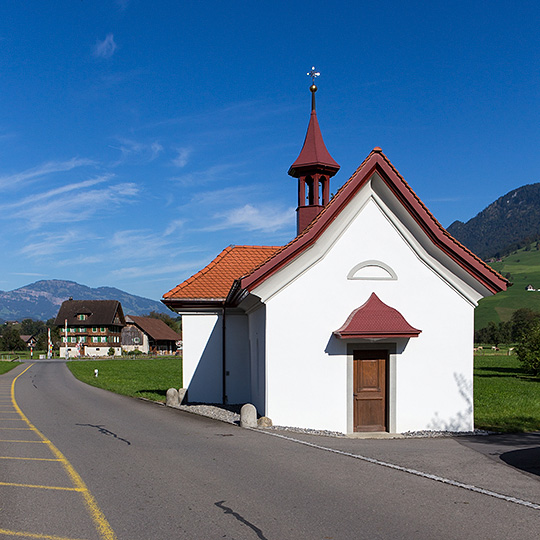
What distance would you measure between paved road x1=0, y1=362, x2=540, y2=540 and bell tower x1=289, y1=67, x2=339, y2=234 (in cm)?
903

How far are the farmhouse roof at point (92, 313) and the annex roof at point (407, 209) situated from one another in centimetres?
8553

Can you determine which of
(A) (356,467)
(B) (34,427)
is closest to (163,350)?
(B) (34,427)

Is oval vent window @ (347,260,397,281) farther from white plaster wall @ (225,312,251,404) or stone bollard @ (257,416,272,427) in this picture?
white plaster wall @ (225,312,251,404)

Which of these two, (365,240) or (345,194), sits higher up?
(345,194)

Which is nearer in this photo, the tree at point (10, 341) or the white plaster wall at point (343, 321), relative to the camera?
the white plaster wall at point (343, 321)

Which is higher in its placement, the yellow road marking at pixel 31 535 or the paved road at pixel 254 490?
the yellow road marking at pixel 31 535

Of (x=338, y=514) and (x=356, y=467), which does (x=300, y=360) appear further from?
(x=338, y=514)

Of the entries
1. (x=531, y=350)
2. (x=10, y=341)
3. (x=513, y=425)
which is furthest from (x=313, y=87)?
(x=10, y=341)

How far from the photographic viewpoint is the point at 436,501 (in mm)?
7293

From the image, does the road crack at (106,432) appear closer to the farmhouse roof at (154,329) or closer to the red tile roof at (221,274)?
the red tile roof at (221,274)

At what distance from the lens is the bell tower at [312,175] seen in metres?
19.7

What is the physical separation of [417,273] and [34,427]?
10563 millimetres

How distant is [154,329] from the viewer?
10575cm

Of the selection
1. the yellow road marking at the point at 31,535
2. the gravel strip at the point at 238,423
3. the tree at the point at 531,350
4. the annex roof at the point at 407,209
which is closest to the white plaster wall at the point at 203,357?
the gravel strip at the point at 238,423
